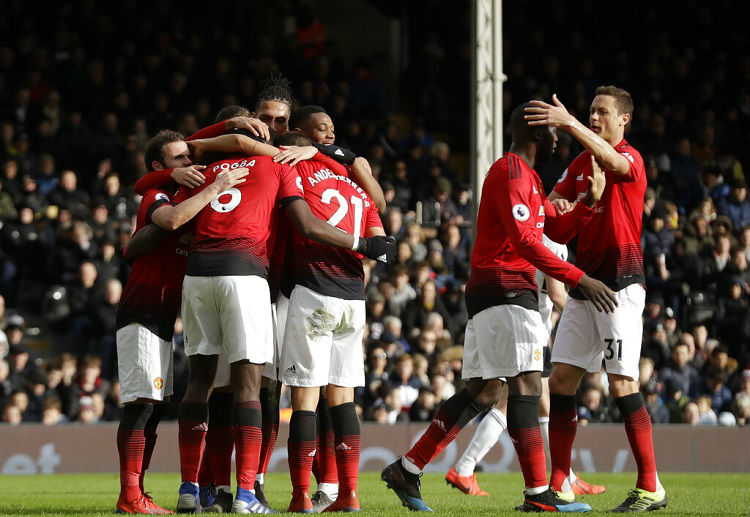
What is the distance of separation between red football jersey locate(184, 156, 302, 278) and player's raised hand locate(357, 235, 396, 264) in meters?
0.48

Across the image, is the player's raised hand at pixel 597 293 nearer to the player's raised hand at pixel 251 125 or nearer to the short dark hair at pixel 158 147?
the player's raised hand at pixel 251 125

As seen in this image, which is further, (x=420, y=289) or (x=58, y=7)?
(x=58, y=7)

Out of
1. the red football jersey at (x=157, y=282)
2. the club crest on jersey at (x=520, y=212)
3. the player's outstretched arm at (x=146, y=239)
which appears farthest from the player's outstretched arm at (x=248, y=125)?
the club crest on jersey at (x=520, y=212)

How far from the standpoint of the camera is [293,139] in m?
7.93

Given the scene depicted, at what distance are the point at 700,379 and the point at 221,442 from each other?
9.61 meters

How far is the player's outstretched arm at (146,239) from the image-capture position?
299 inches

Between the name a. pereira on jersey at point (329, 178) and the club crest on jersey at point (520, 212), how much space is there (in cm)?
101

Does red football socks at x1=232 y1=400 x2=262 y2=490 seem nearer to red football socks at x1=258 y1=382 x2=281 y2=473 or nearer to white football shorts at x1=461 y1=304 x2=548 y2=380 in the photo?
red football socks at x1=258 y1=382 x2=281 y2=473

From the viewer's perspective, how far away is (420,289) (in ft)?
52.3

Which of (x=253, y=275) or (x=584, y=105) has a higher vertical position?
(x=584, y=105)

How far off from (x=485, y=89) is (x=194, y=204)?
642 cm

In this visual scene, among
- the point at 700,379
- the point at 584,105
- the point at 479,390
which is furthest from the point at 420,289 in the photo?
the point at 479,390

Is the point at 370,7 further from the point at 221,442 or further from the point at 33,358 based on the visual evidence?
the point at 221,442

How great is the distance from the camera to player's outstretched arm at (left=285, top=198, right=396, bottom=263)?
→ 7340 mm
